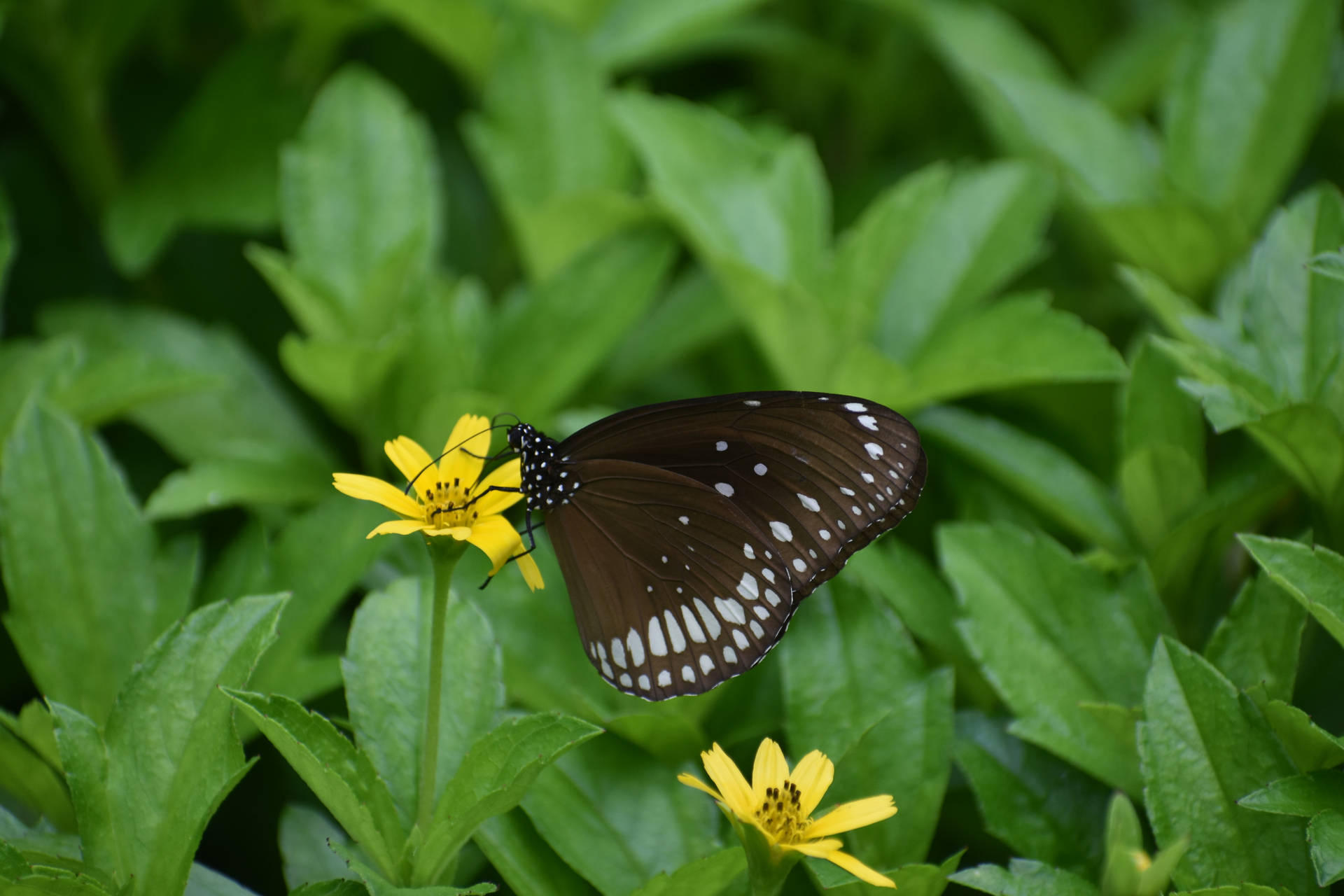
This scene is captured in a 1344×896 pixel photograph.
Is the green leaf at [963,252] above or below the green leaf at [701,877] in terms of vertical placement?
above

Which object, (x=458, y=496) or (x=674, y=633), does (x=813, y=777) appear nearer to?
(x=674, y=633)

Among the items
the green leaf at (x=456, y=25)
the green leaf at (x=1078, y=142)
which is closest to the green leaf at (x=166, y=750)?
the green leaf at (x=456, y=25)

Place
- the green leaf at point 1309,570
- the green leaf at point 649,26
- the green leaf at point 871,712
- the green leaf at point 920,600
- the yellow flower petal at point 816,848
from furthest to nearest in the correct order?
the green leaf at point 649,26
the green leaf at point 920,600
the green leaf at point 871,712
the green leaf at point 1309,570
the yellow flower petal at point 816,848

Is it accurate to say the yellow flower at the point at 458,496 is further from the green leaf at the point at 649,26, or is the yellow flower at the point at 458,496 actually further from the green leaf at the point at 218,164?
the green leaf at the point at 649,26

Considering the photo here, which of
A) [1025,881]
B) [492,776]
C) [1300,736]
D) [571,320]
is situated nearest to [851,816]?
[1025,881]

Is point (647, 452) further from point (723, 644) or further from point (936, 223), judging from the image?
point (936, 223)

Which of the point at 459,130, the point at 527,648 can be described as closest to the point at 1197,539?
the point at 527,648
